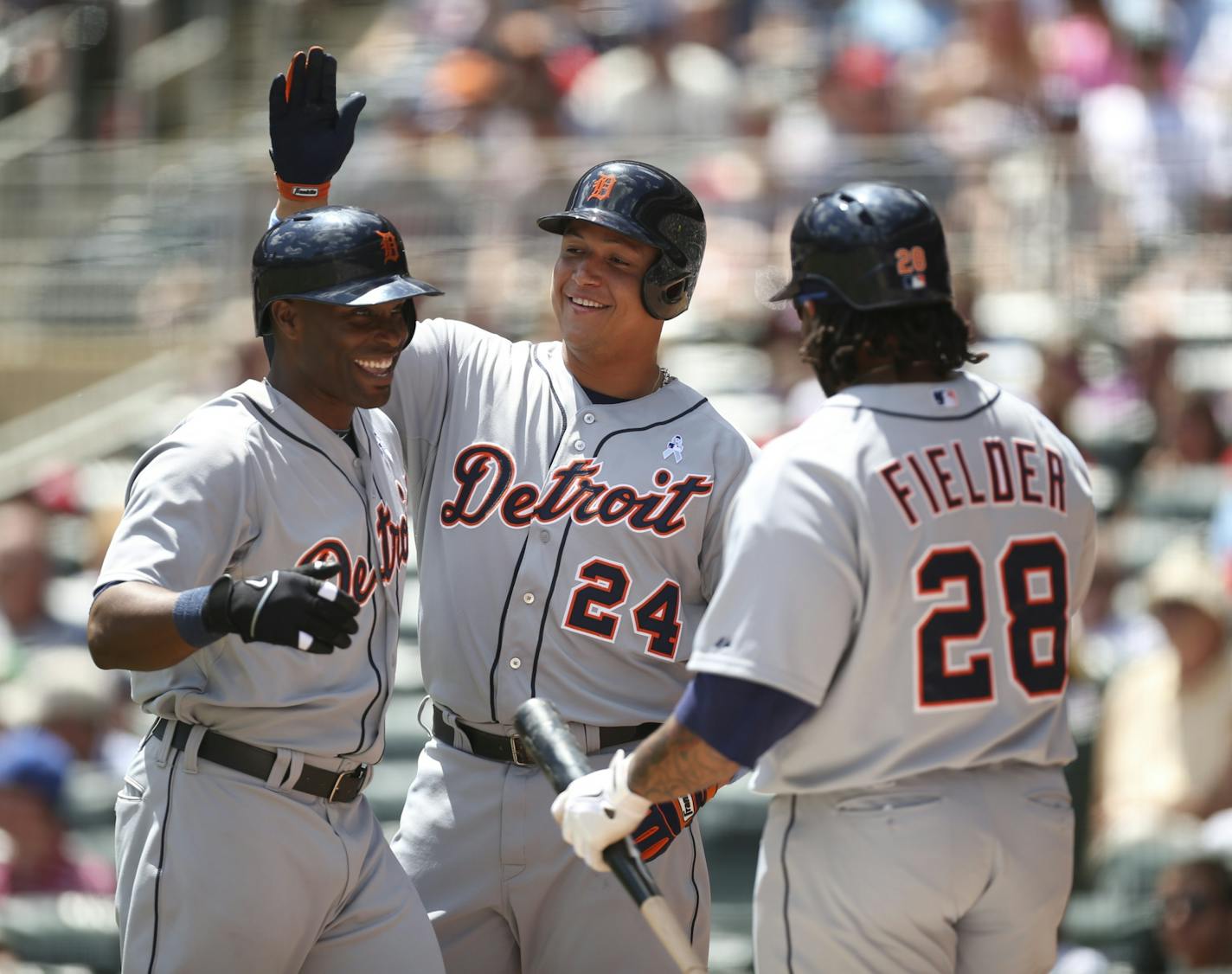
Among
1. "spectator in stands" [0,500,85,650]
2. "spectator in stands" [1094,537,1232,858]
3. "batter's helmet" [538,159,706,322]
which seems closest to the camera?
"batter's helmet" [538,159,706,322]

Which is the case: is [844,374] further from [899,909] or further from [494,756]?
[494,756]

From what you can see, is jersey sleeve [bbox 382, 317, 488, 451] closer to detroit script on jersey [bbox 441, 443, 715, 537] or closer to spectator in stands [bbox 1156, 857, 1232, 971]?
detroit script on jersey [bbox 441, 443, 715, 537]

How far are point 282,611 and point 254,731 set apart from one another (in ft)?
1.49

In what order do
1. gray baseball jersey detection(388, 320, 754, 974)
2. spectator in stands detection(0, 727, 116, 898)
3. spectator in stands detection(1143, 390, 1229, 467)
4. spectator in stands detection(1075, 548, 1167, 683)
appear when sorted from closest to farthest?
gray baseball jersey detection(388, 320, 754, 974) → spectator in stands detection(0, 727, 116, 898) → spectator in stands detection(1075, 548, 1167, 683) → spectator in stands detection(1143, 390, 1229, 467)

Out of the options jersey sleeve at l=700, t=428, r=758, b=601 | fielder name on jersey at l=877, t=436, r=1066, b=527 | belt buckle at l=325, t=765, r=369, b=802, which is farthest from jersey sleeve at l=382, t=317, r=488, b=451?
fielder name on jersey at l=877, t=436, r=1066, b=527

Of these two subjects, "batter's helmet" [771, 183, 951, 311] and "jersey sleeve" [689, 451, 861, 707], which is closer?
"jersey sleeve" [689, 451, 861, 707]

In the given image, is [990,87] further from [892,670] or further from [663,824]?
[892,670]

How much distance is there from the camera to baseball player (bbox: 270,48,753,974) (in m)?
3.58

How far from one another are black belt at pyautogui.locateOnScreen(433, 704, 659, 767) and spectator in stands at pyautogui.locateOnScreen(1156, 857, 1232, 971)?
6.59 ft

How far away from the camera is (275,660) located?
3.22 metres

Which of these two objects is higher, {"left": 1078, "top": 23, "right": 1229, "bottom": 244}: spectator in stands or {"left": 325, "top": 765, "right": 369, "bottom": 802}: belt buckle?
{"left": 1078, "top": 23, "right": 1229, "bottom": 244}: spectator in stands

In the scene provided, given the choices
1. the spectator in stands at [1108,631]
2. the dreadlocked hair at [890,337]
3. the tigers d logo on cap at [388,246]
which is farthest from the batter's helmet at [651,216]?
the spectator in stands at [1108,631]

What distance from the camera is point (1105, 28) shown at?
341 inches

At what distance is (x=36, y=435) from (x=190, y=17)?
3960 mm
